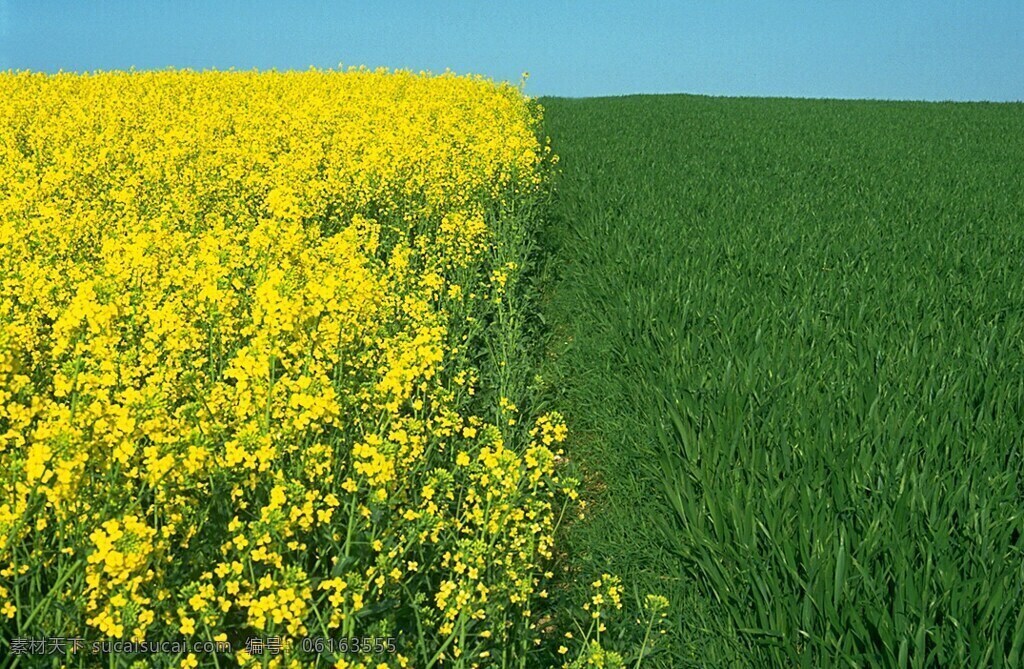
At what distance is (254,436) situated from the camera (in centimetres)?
276

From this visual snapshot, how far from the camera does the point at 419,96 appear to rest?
62.2 ft

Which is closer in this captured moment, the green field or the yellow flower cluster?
the yellow flower cluster

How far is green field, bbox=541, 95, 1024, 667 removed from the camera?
2.72m

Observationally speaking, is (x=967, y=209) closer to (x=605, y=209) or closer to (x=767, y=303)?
(x=605, y=209)

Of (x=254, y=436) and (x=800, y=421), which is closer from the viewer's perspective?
(x=254, y=436)

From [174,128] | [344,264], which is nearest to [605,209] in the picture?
[344,264]

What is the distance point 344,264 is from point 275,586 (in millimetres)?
2975

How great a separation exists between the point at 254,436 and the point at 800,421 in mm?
2300

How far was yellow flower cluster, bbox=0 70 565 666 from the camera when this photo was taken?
2.52m

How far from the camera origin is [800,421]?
371 cm

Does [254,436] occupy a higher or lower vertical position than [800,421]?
higher

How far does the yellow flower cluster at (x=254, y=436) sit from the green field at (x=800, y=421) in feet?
2.04

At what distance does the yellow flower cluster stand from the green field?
62 centimetres

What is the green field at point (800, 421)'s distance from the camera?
2.72m
